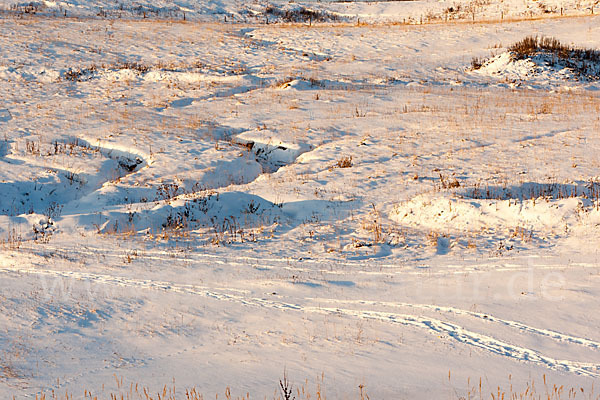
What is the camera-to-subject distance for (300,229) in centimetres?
957

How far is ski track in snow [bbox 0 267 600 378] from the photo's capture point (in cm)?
521

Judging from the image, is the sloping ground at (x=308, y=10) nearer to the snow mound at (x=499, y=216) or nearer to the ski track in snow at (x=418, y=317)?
the snow mound at (x=499, y=216)

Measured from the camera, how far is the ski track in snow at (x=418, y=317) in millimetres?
5215

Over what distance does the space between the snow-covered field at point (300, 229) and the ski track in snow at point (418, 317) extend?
0.03m

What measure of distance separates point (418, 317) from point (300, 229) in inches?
143

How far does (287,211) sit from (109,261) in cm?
342

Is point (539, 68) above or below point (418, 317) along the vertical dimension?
above

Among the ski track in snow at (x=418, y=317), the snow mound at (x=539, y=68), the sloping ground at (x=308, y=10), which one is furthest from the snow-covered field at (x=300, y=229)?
the sloping ground at (x=308, y=10)

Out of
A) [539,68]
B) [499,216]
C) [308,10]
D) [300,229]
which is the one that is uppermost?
[308,10]

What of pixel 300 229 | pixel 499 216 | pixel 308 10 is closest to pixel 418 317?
pixel 499 216

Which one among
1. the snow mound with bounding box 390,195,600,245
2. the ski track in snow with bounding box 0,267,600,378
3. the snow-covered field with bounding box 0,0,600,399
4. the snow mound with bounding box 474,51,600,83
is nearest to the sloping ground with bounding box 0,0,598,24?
the snow mound with bounding box 474,51,600,83

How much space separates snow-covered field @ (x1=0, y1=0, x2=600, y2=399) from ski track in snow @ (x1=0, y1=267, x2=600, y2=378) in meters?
0.03

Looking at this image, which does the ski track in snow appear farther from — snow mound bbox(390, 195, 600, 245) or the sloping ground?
the sloping ground

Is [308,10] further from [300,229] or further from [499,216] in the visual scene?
[499,216]
